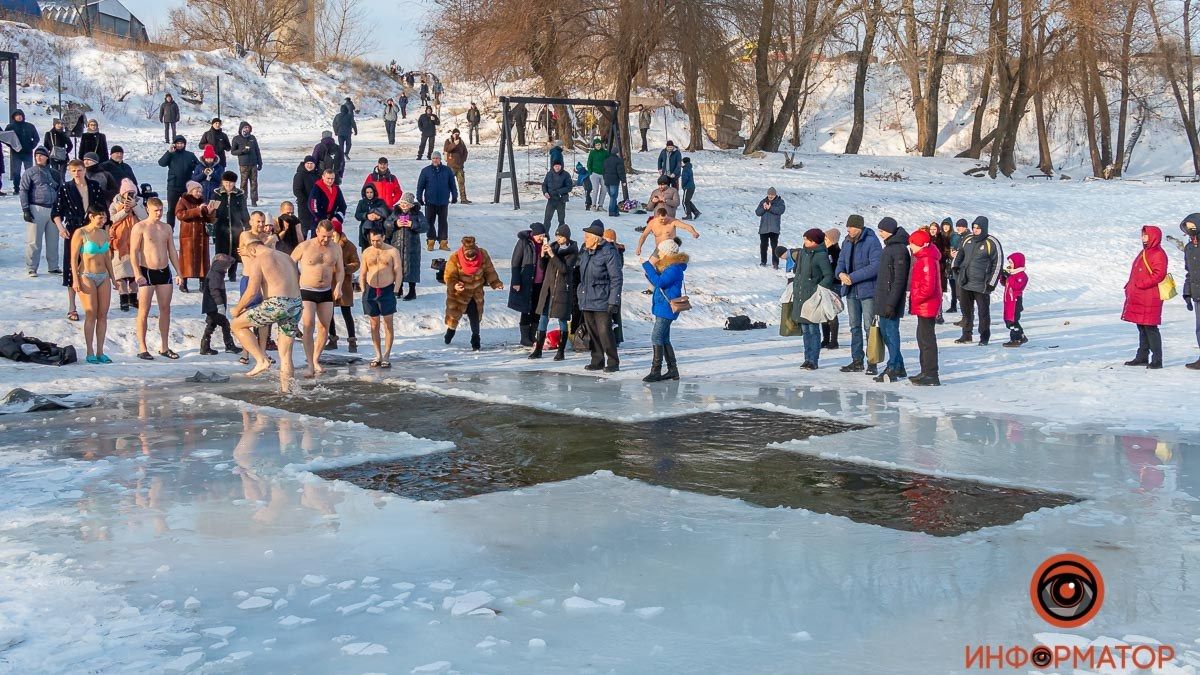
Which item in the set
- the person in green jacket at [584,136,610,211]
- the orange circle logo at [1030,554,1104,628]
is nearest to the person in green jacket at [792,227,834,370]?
the orange circle logo at [1030,554,1104,628]

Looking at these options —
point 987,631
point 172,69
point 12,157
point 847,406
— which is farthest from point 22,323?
point 172,69

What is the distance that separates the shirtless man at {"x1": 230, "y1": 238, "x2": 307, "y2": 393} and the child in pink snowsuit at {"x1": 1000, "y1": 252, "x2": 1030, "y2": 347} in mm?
9035

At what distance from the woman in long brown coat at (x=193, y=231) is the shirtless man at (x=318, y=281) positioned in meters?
3.12

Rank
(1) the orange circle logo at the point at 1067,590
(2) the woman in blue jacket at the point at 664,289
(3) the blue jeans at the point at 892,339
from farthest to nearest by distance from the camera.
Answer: (2) the woman in blue jacket at the point at 664,289 → (3) the blue jeans at the point at 892,339 → (1) the orange circle logo at the point at 1067,590

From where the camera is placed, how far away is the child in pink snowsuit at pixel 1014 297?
51.0ft

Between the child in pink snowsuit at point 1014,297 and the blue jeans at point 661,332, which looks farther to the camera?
the child in pink snowsuit at point 1014,297

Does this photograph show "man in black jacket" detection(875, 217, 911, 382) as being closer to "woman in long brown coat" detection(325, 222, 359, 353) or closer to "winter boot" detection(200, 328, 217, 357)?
"woman in long brown coat" detection(325, 222, 359, 353)

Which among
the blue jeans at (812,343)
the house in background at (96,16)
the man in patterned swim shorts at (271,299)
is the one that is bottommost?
the blue jeans at (812,343)

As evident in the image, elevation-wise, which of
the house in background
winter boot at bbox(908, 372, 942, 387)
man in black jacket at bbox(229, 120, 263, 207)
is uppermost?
the house in background

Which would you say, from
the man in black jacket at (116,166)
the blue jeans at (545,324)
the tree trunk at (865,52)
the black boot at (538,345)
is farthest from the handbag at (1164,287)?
the tree trunk at (865,52)

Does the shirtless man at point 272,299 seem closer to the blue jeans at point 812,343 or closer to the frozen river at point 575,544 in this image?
the frozen river at point 575,544

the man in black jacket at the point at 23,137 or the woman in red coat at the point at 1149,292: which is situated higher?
the man in black jacket at the point at 23,137

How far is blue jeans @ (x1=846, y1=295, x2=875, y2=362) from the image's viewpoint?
43.6ft

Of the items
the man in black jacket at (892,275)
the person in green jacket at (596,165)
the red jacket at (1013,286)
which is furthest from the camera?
the person in green jacket at (596,165)
